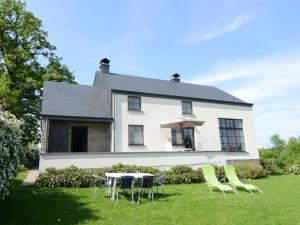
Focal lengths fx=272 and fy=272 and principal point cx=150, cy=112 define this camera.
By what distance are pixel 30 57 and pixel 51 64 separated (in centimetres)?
257

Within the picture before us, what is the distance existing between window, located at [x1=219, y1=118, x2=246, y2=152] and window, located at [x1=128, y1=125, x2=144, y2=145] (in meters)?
8.00

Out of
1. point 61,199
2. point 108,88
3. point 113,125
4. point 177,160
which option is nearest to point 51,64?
point 108,88

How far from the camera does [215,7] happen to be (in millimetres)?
11609

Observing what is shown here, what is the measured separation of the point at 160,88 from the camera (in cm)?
2439

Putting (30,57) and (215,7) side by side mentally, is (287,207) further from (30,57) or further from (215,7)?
(30,57)

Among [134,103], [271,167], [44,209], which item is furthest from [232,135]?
[44,209]

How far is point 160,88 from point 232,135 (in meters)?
7.98

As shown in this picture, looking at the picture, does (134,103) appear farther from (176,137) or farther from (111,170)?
(111,170)

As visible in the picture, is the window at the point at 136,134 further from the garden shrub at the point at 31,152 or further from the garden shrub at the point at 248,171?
the garden shrub at the point at 248,171

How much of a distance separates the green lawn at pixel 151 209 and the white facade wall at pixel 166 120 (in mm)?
8662

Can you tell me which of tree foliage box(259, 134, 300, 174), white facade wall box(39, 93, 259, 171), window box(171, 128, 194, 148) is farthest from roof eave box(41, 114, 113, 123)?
tree foliage box(259, 134, 300, 174)

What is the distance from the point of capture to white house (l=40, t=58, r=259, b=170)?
17.2m

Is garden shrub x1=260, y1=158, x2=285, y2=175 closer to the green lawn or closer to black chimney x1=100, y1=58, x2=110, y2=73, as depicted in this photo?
the green lawn

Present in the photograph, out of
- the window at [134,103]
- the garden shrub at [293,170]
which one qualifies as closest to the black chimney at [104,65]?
the window at [134,103]
